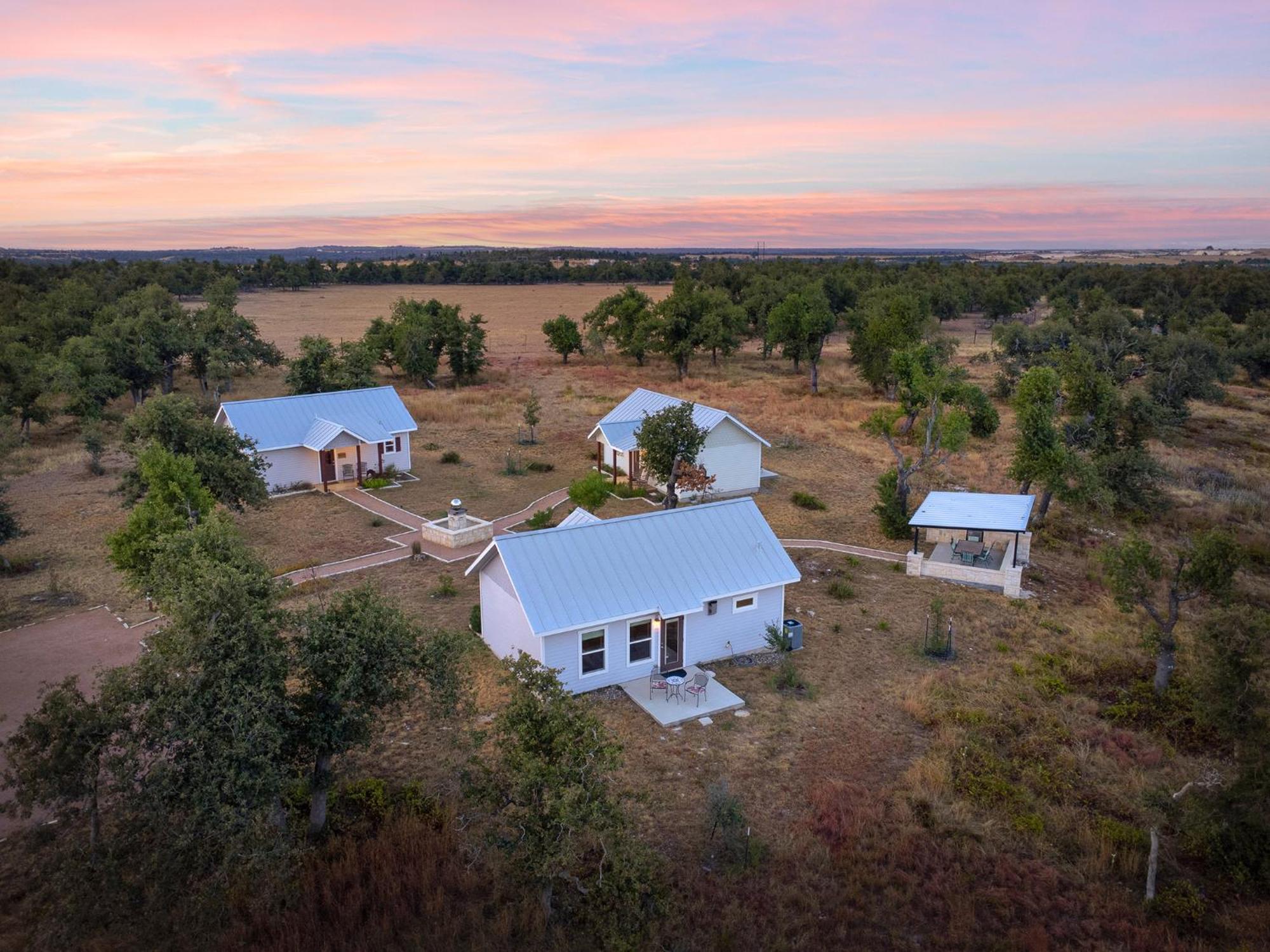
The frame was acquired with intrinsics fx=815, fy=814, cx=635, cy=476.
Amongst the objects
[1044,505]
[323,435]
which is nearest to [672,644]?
[1044,505]

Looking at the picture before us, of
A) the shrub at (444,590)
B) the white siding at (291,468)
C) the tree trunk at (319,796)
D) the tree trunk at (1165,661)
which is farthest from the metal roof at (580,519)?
the white siding at (291,468)

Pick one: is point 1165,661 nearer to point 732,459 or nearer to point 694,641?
point 694,641

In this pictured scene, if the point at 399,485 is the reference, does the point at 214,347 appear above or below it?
above

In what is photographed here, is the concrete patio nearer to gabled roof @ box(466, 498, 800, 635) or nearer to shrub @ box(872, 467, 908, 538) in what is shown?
gabled roof @ box(466, 498, 800, 635)

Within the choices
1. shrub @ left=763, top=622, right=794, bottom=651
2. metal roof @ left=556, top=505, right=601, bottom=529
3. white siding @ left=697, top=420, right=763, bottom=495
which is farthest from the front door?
white siding @ left=697, top=420, right=763, bottom=495

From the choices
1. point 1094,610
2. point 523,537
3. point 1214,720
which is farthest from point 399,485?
point 1214,720

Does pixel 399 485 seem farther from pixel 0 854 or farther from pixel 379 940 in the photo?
pixel 379 940

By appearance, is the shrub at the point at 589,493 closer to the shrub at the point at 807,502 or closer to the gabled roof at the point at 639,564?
the shrub at the point at 807,502
